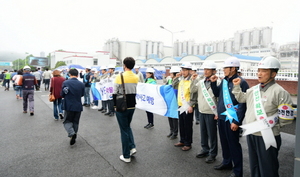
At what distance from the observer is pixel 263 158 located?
2.56 metres

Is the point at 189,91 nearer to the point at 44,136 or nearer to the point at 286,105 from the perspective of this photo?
the point at 286,105

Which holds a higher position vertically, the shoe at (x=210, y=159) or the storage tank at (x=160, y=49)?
the storage tank at (x=160, y=49)

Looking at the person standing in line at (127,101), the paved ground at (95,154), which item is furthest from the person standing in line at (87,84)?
the person standing in line at (127,101)

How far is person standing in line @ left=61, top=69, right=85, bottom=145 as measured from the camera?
486cm

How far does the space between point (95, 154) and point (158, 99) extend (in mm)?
2452

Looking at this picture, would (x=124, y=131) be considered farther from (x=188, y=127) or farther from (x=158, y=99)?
(x=158, y=99)

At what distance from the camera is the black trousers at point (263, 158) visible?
2.51 metres

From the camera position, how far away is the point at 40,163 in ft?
12.5

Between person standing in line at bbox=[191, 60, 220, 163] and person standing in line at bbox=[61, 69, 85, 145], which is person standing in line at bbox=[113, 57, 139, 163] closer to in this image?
person standing in line at bbox=[191, 60, 220, 163]

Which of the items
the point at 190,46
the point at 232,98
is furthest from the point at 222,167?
the point at 190,46

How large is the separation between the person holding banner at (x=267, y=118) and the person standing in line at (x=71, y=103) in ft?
12.9

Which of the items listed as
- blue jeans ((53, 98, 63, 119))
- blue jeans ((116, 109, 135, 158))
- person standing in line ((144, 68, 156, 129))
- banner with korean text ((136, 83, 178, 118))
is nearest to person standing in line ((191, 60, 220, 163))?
banner with korean text ((136, 83, 178, 118))

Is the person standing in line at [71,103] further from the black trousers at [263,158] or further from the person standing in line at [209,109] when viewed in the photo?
the black trousers at [263,158]

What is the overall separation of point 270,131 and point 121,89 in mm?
2537
